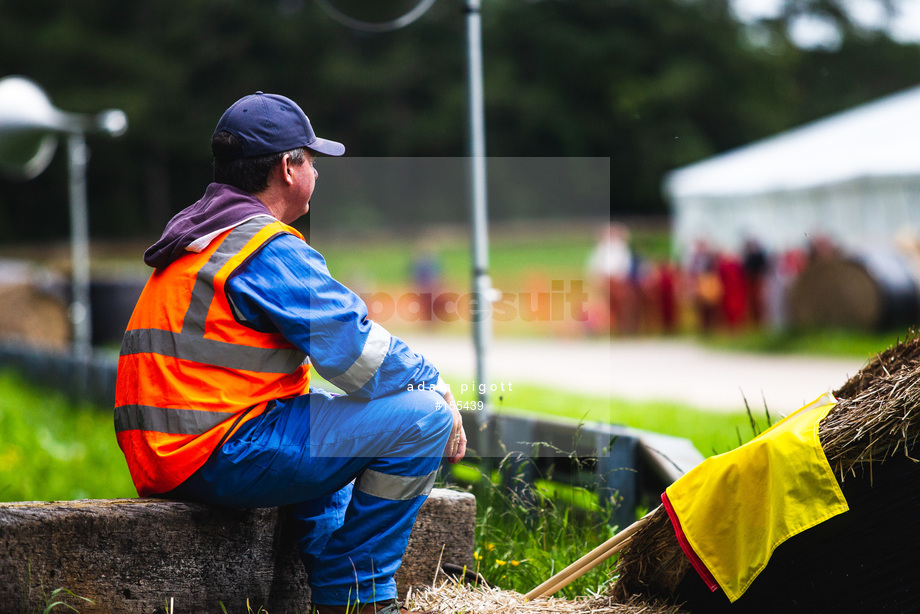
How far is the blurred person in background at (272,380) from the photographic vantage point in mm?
2445

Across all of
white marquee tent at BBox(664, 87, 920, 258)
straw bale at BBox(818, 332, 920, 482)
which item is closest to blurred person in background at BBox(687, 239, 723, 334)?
white marquee tent at BBox(664, 87, 920, 258)

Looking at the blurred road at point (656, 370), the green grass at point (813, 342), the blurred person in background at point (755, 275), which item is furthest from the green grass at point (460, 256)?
the green grass at point (813, 342)

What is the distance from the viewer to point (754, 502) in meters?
2.42

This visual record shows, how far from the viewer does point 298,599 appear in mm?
2846

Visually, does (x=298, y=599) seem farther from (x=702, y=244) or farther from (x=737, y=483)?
(x=702, y=244)

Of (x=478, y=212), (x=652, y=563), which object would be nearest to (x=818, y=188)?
(x=478, y=212)

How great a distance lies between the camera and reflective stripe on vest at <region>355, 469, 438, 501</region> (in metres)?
2.58

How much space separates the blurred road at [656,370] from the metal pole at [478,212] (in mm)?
A: 2836

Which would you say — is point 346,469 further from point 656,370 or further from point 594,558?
point 656,370

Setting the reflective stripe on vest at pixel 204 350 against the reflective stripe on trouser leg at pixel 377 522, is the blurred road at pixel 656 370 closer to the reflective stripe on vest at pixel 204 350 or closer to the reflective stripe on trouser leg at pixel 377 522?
the reflective stripe on trouser leg at pixel 377 522

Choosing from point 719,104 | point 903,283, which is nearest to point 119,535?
point 903,283

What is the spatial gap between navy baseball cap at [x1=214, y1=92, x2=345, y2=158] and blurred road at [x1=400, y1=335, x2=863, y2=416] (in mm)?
4554

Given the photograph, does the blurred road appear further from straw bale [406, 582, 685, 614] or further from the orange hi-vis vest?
the orange hi-vis vest

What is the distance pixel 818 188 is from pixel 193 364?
50.4 ft
